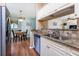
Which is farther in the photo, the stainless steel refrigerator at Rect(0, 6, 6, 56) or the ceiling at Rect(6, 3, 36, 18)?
the ceiling at Rect(6, 3, 36, 18)

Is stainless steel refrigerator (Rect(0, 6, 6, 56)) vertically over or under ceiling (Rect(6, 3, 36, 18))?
under

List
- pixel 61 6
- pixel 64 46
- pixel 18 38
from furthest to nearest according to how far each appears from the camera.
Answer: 1. pixel 18 38
2. pixel 61 6
3. pixel 64 46

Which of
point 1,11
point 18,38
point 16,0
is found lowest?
point 18,38

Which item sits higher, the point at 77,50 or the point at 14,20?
the point at 14,20

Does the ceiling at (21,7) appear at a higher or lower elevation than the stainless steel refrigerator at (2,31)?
higher

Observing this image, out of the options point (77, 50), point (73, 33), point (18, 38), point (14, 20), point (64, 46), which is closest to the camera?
point (77, 50)

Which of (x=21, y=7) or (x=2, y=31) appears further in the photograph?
(x=21, y=7)

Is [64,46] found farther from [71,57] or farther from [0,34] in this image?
[0,34]

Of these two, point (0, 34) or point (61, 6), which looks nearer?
point (0, 34)

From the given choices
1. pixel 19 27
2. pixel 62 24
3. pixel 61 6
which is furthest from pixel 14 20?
pixel 61 6

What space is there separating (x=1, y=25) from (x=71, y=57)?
3.89 feet

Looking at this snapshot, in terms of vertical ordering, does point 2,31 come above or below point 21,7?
below

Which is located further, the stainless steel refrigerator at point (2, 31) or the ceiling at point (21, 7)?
the ceiling at point (21, 7)

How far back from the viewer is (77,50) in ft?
4.87
